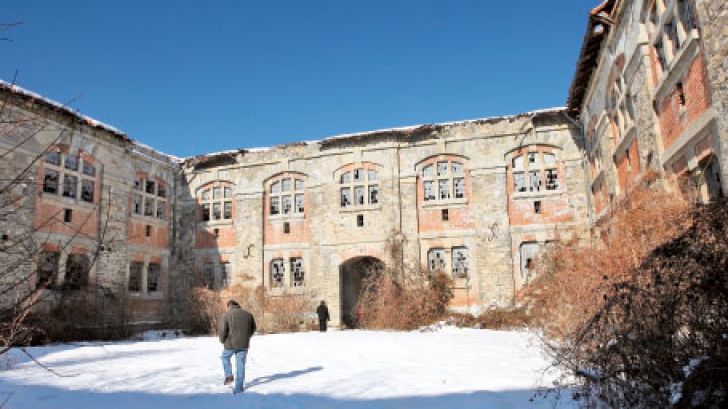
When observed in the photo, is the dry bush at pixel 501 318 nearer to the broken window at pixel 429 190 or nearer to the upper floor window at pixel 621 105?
the broken window at pixel 429 190

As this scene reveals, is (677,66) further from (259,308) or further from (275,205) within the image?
(275,205)

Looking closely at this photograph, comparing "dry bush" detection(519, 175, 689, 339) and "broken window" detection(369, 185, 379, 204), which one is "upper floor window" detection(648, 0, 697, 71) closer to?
"dry bush" detection(519, 175, 689, 339)

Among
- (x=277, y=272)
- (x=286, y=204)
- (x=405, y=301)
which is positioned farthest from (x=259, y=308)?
(x=405, y=301)

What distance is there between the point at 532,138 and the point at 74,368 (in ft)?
54.1

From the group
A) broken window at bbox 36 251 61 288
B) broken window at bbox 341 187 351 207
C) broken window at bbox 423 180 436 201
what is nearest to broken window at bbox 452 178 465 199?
broken window at bbox 423 180 436 201

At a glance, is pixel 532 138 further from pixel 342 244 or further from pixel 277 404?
pixel 277 404

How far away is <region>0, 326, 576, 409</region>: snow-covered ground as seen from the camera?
696 cm

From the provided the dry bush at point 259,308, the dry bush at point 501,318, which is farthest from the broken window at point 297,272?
the dry bush at point 501,318

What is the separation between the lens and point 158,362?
36.5 ft

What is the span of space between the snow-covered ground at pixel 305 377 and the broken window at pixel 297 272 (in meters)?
7.66

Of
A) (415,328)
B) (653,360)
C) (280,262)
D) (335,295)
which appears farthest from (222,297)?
(653,360)

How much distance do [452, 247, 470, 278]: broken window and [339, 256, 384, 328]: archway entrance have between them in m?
2.81

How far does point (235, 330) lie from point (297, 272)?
44.1 feet

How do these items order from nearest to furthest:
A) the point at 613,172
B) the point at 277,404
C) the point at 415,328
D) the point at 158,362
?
the point at 277,404, the point at 158,362, the point at 613,172, the point at 415,328
